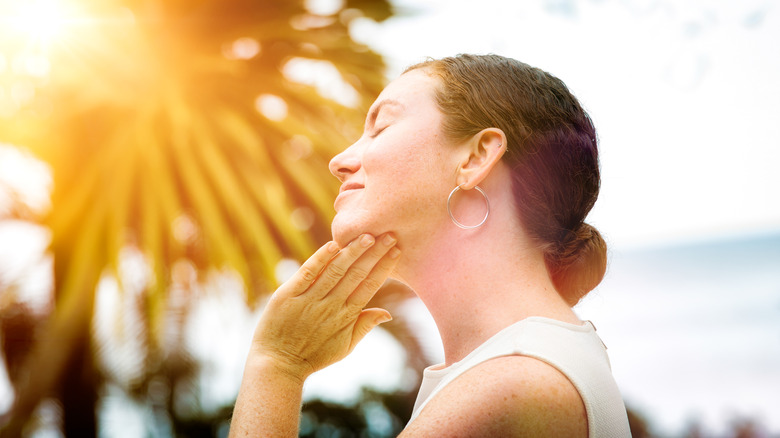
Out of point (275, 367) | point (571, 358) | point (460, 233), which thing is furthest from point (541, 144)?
point (275, 367)

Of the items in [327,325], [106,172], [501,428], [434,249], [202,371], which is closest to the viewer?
[501,428]

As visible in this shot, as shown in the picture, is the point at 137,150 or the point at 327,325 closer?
the point at 327,325

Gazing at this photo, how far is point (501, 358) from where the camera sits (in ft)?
3.54

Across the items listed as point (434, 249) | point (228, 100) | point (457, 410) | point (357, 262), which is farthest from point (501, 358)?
point (228, 100)

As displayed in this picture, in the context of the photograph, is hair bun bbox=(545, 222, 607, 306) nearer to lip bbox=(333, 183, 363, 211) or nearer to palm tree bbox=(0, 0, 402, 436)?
lip bbox=(333, 183, 363, 211)

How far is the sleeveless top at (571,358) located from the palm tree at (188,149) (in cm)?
368

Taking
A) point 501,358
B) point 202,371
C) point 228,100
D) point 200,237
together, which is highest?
point 228,100

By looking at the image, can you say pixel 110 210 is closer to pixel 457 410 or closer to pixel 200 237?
pixel 200 237

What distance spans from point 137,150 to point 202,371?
5.97 ft

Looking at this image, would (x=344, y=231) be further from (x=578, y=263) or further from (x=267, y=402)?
(x=578, y=263)

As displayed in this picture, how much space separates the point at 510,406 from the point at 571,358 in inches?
6.3

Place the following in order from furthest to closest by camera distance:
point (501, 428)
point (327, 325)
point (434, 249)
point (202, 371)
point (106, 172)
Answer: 1. point (202, 371)
2. point (106, 172)
3. point (327, 325)
4. point (434, 249)
5. point (501, 428)

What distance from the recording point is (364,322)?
1.63m

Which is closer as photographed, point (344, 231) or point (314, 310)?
point (344, 231)
